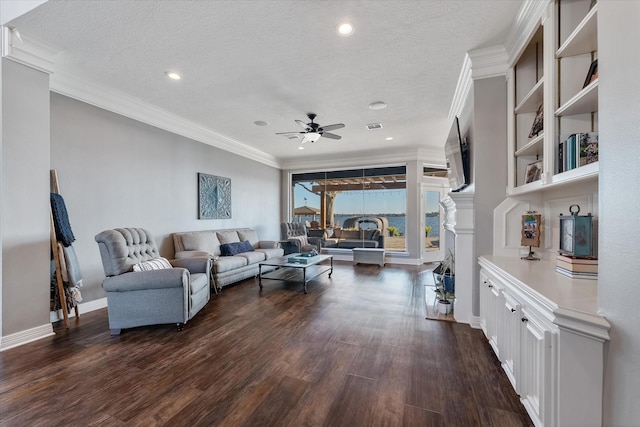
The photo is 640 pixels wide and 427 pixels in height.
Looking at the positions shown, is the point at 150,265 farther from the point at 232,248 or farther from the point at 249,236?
the point at 249,236

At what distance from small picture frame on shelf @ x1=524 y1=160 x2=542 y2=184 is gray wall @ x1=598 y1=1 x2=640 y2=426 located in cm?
142

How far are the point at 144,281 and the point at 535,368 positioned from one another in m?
3.28

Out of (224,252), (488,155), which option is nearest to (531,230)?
(488,155)

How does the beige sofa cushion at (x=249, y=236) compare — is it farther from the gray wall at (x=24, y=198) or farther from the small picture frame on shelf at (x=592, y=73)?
the small picture frame on shelf at (x=592, y=73)

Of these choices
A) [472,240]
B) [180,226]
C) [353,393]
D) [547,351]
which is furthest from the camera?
[180,226]

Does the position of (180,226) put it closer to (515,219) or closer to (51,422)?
(51,422)

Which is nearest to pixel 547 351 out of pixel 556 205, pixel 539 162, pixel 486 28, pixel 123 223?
pixel 556 205

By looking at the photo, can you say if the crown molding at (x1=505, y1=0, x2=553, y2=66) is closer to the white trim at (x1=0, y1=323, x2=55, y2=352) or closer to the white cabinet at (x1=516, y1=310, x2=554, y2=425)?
the white cabinet at (x1=516, y1=310, x2=554, y2=425)

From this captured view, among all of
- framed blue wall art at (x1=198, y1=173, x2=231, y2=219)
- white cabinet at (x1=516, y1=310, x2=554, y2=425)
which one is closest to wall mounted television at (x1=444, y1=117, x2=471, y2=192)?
white cabinet at (x1=516, y1=310, x2=554, y2=425)

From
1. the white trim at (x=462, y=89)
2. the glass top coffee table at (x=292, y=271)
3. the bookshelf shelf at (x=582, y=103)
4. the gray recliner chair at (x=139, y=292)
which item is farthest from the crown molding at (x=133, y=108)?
the bookshelf shelf at (x=582, y=103)

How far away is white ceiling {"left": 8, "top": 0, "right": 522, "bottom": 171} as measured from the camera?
228 cm

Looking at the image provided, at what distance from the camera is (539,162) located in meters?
2.46

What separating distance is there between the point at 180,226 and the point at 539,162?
516cm

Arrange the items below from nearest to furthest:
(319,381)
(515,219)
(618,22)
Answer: (618,22) < (319,381) < (515,219)
